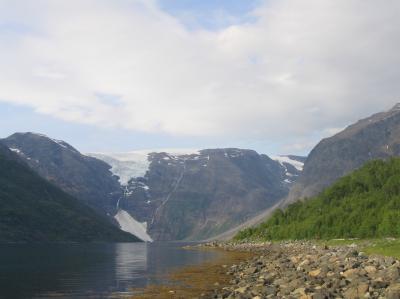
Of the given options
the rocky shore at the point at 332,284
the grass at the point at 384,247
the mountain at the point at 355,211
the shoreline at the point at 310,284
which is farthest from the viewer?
the mountain at the point at 355,211

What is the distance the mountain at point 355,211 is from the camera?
125m

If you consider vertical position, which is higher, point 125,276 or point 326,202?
point 326,202

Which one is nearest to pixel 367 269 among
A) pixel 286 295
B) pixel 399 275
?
pixel 399 275

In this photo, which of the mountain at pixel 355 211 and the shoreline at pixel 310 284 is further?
the mountain at pixel 355 211

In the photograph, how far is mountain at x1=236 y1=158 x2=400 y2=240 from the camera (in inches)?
4921

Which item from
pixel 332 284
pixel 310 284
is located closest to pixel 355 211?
pixel 310 284

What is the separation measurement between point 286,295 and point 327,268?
42.5 feet

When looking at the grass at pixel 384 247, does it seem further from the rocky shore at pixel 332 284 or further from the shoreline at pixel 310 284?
the rocky shore at pixel 332 284

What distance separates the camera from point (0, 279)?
67.3m

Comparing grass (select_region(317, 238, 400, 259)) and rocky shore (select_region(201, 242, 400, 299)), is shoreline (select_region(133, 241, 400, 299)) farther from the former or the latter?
grass (select_region(317, 238, 400, 259))

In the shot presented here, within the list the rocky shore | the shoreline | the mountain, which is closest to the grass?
the shoreline

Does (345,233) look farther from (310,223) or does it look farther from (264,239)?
(264,239)

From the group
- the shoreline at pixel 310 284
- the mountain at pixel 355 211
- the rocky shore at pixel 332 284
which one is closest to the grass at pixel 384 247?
the shoreline at pixel 310 284

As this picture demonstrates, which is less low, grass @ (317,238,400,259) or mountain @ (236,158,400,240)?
mountain @ (236,158,400,240)
